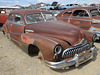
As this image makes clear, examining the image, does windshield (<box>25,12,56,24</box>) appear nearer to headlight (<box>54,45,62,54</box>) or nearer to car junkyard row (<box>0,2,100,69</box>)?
car junkyard row (<box>0,2,100,69</box>)

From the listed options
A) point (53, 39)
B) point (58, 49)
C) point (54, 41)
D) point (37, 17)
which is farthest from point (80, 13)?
point (58, 49)

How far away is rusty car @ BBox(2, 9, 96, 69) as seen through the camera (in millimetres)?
2635

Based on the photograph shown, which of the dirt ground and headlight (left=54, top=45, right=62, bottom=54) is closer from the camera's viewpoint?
headlight (left=54, top=45, right=62, bottom=54)

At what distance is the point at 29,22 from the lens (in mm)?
3939

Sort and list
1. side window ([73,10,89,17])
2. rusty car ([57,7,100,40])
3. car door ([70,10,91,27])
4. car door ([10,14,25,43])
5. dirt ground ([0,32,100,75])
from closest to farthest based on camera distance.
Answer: dirt ground ([0,32,100,75]) < car door ([10,14,25,43]) < rusty car ([57,7,100,40]) < car door ([70,10,91,27]) < side window ([73,10,89,17])

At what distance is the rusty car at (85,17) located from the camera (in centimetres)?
523

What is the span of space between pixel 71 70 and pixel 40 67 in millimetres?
900

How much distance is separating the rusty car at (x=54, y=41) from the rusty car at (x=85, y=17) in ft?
6.56

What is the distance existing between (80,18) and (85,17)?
304 millimetres

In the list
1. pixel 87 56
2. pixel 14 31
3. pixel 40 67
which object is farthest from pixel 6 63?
pixel 87 56

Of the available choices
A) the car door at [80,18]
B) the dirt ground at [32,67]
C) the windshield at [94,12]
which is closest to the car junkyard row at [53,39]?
the dirt ground at [32,67]

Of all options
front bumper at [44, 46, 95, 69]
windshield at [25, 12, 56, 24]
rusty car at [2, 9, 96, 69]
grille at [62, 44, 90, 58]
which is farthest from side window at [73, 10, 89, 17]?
front bumper at [44, 46, 95, 69]

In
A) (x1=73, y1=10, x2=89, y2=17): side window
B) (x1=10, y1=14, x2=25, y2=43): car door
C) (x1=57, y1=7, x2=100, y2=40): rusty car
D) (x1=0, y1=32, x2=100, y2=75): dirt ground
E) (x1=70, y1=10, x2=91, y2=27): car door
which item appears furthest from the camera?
(x1=73, y1=10, x2=89, y2=17): side window

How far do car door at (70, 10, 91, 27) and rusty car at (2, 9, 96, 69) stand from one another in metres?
2.39
